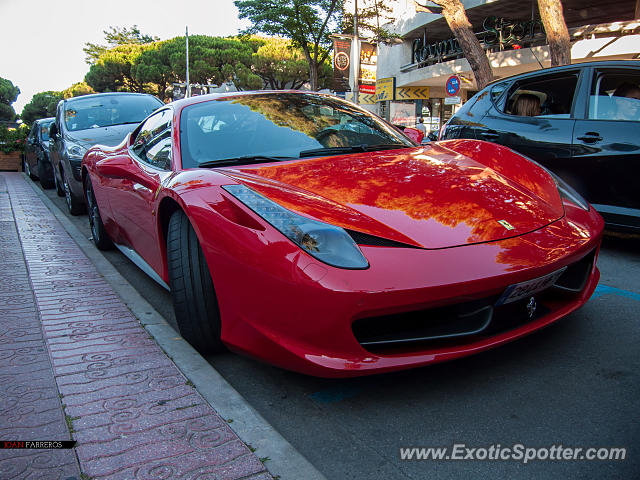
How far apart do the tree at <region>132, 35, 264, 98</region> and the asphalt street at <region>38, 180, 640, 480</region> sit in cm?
4830

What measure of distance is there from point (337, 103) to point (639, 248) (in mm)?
2897

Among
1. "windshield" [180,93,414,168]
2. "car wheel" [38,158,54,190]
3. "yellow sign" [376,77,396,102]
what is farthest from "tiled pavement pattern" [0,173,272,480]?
"yellow sign" [376,77,396,102]

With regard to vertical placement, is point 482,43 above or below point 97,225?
above

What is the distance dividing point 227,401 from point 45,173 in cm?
1056

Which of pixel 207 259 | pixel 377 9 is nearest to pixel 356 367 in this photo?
pixel 207 259

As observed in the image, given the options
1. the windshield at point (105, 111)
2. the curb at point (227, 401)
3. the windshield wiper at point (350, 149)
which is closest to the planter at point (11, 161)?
the windshield at point (105, 111)

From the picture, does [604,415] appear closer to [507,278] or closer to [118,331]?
[507,278]

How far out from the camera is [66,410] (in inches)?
85.4

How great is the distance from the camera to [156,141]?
3.61m

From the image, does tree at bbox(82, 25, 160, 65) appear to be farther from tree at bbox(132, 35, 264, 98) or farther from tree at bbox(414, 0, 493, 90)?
tree at bbox(414, 0, 493, 90)

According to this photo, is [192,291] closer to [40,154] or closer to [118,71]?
[40,154]

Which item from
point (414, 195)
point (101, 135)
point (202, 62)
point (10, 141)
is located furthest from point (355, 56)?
point (202, 62)

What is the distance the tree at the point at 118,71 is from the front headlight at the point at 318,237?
60199 mm

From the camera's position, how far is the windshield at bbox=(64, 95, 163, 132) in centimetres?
840
